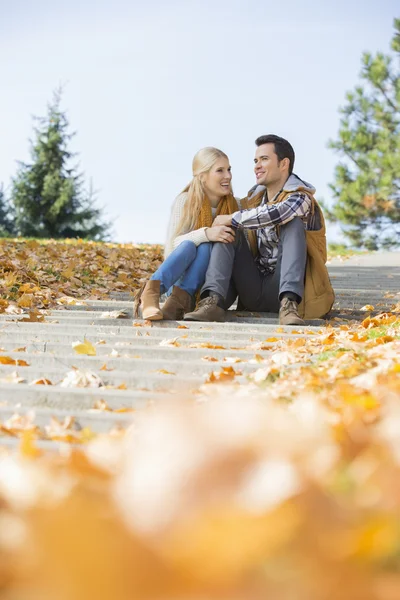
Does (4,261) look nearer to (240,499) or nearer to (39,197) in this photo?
(240,499)

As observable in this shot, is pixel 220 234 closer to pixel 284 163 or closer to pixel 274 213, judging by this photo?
pixel 274 213

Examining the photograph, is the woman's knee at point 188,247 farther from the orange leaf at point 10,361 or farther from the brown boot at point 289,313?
the orange leaf at point 10,361

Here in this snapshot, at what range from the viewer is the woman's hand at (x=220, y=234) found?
4.10 metres

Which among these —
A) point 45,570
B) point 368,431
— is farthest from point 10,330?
point 45,570

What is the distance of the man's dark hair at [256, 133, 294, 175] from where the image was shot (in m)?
4.35

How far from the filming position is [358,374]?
2.56m

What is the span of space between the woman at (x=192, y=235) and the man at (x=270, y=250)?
0.10 metres

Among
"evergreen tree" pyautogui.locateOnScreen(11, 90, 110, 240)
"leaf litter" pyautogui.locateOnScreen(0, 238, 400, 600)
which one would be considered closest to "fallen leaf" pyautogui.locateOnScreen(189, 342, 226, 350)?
"leaf litter" pyautogui.locateOnScreen(0, 238, 400, 600)

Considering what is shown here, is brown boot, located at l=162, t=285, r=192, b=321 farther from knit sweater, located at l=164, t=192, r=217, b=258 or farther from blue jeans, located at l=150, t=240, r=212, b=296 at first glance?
knit sweater, located at l=164, t=192, r=217, b=258

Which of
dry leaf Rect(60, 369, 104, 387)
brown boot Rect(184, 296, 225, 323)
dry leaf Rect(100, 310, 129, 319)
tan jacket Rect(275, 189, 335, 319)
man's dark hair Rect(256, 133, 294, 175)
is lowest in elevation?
dry leaf Rect(60, 369, 104, 387)

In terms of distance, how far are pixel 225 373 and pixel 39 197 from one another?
1822 centimetres

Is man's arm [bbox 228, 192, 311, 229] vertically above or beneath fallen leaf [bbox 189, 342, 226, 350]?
above

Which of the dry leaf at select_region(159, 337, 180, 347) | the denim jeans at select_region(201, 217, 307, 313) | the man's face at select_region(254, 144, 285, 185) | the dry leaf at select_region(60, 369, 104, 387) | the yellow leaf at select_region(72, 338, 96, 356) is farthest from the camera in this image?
the man's face at select_region(254, 144, 285, 185)

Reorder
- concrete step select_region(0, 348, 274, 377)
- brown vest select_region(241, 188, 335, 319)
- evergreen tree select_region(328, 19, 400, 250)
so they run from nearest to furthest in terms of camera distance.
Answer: concrete step select_region(0, 348, 274, 377)
brown vest select_region(241, 188, 335, 319)
evergreen tree select_region(328, 19, 400, 250)
